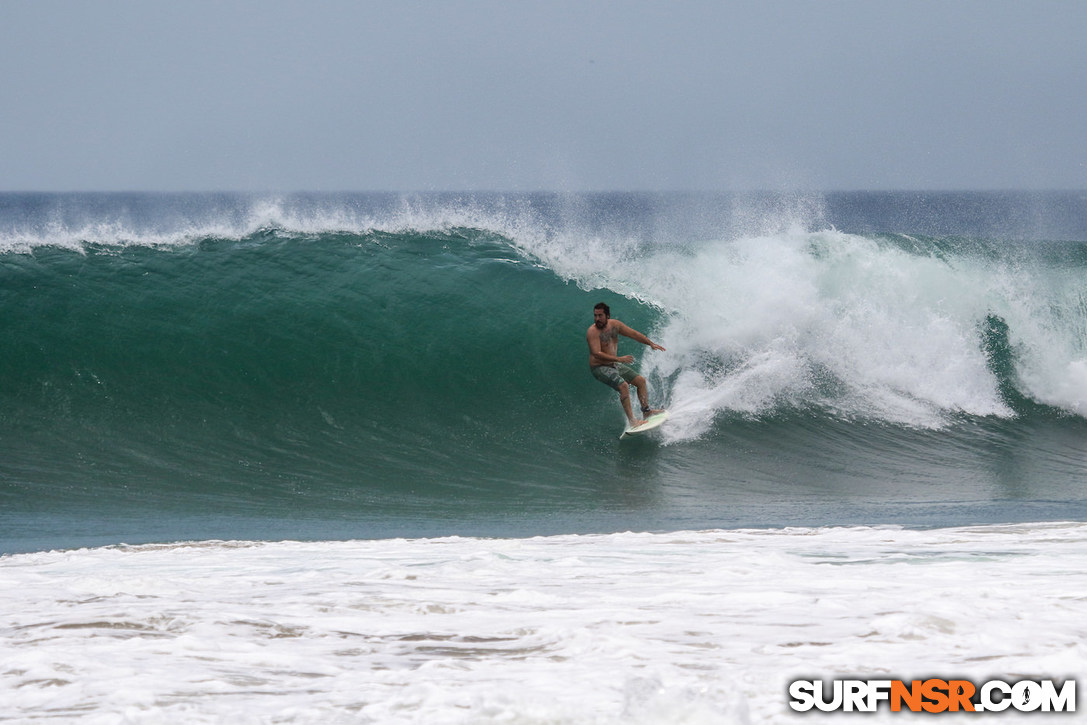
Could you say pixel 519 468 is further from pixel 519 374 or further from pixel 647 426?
pixel 519 374

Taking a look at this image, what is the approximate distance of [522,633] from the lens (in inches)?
132

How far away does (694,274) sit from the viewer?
12.1m

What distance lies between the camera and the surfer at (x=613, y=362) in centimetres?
932

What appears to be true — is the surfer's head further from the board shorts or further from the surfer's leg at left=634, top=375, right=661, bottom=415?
the surfer's leg at left=634, top=375, right=661, bottom=415

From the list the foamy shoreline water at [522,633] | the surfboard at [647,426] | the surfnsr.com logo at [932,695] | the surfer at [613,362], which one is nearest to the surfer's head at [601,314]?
the surfer at [613,362]

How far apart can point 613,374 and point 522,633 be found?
242 inches

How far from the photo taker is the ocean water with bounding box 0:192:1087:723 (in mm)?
3012

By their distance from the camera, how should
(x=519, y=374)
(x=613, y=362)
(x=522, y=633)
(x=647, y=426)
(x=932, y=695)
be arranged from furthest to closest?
(x=519, y=374), (x=613, y=362), (x=647, y=426), (x=522, y=633), (x=932, y=695)

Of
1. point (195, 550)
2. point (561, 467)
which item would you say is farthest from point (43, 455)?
point (561, 467)

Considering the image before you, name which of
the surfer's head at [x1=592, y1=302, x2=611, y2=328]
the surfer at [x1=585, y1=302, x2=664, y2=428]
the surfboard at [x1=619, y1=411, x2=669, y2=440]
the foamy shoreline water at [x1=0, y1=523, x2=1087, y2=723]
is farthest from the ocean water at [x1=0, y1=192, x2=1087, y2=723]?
the surfer's head at [x1=592, y1=302, x2=611, y2=328]

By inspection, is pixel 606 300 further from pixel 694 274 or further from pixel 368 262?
pixel 368 262

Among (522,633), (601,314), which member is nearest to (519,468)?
(601,314)

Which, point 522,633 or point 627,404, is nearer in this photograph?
point 522,633

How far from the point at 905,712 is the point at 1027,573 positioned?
207cm
